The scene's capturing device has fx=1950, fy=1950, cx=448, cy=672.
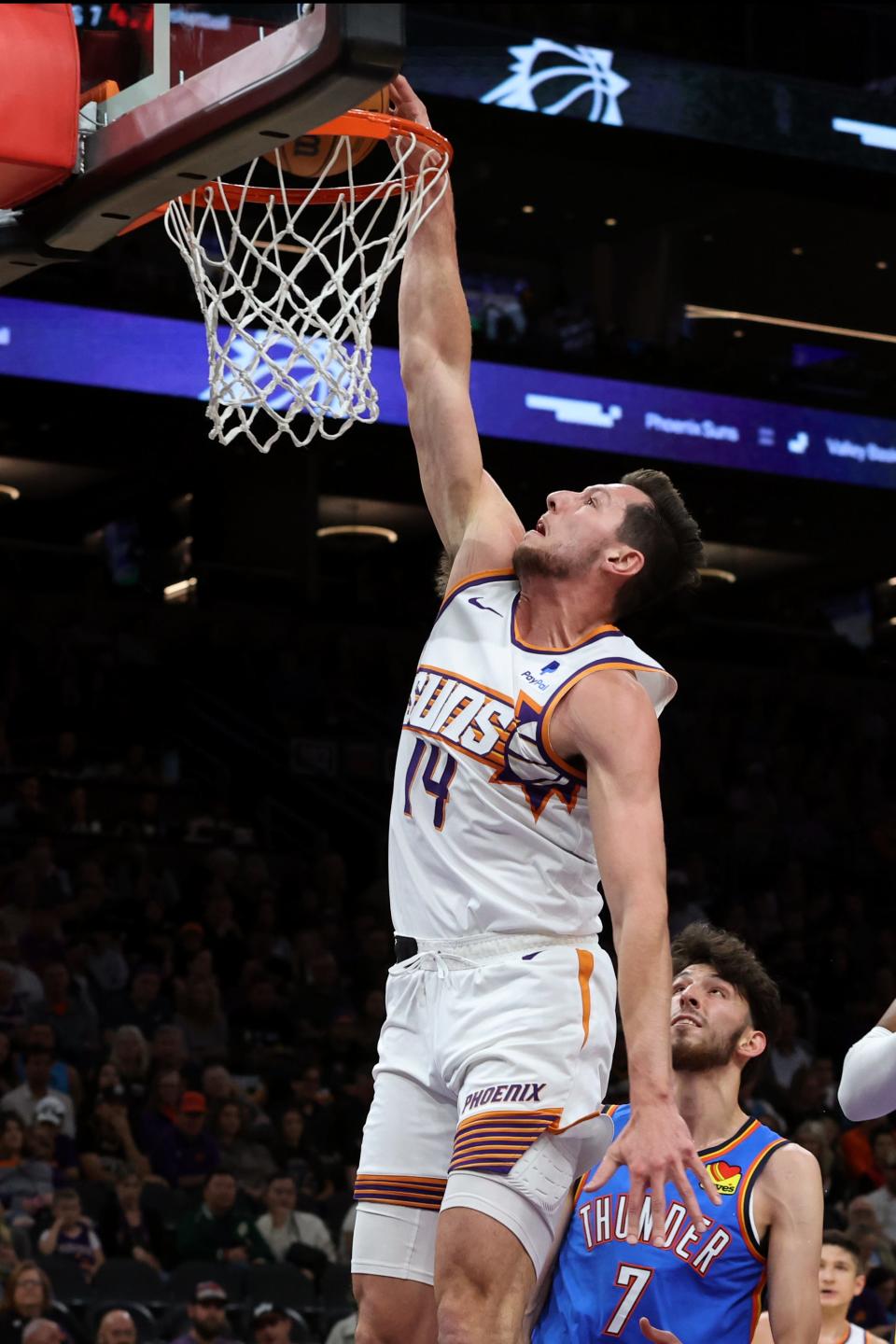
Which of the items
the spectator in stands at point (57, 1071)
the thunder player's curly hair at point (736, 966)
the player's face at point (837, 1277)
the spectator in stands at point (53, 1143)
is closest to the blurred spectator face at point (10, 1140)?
the spectator in stands at point (53, 1143)

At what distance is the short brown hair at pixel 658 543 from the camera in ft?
13.2

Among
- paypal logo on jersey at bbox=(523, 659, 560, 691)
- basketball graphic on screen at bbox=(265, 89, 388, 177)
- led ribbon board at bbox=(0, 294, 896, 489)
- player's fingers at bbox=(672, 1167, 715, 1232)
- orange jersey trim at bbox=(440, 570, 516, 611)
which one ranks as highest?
led ribbon board at bbox=(0, 294, 896, 489)

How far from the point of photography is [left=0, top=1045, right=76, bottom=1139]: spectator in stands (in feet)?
32.7

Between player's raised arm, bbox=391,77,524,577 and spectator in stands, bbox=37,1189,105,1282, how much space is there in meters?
5.77

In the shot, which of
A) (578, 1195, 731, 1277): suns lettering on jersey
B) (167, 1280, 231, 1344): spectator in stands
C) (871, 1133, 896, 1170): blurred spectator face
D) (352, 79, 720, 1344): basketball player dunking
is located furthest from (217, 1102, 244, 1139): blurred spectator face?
(352, 79, 720, 1344): basketball player dunking

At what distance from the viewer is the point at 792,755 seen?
1908 centimetres

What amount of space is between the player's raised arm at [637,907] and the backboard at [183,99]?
3.95ft

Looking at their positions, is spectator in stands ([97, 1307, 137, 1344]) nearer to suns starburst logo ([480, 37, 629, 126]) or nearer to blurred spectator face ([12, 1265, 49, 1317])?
blurred spectator face ([12, 1265, 49, 1317])

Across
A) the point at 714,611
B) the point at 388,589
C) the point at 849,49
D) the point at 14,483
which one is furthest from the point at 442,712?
the point at 714,611

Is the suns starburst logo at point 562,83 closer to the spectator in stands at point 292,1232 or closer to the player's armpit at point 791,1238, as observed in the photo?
the spectator in stands at point 292,1232

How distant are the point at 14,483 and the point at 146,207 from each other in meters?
18.3

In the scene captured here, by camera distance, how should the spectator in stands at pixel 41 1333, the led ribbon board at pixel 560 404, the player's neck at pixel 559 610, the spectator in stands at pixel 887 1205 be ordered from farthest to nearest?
the led ribbon board at pixel 560 404 < the spectator in stands at pixel 887 1205 < the spectator in stands at pixel 41 1333 < the player's neck at pixel 559 610

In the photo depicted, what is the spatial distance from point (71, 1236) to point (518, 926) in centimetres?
598

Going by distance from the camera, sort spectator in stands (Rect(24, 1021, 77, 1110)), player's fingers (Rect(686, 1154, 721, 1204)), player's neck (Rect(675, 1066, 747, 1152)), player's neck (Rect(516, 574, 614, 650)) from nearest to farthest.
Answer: player's fingers (Rect(686, 1154, 721, 1204))
player's neck (Rect(516, 574, 614, 650))
player's neck (Rect(675, 1066, 747, 1152))
spectator in stands (Rect(24, 1021, 77, 1110))
